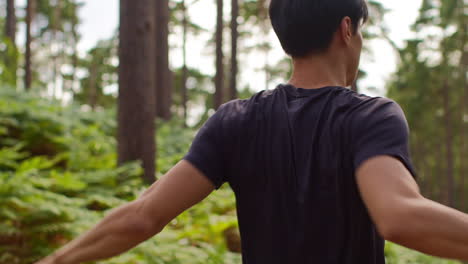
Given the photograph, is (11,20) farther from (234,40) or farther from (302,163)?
(302,163)

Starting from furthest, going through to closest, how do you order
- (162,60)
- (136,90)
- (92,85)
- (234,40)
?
(92,85)
(162,60)
(234,40)
(136,90)

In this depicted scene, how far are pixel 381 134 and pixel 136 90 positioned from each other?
7784 mm

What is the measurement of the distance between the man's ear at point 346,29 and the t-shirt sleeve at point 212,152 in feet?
1.56

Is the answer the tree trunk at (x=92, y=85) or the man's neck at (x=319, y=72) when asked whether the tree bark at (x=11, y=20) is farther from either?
the man's neck at (x=319, y=72)

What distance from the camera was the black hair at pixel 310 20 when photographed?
1.56 metres

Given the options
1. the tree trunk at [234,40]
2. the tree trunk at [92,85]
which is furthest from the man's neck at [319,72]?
the tree trunk at [92,85]

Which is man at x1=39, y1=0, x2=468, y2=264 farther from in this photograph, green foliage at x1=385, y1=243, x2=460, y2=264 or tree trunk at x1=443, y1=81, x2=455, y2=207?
tree trunk at x1=443, y1=81, x2=455, y2=207

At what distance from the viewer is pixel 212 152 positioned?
1610mm

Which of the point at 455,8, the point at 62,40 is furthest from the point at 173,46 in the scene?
the point at 455,8

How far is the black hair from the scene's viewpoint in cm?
156

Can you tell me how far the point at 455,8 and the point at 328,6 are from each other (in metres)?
30.9

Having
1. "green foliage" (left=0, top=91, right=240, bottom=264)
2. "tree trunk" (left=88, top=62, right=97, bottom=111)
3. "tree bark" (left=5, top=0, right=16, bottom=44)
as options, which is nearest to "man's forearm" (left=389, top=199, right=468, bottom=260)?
"green foliage" (left=0, top=91, right=240, bottom=264)

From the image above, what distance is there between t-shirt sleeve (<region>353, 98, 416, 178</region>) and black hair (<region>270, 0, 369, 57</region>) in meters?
0.32

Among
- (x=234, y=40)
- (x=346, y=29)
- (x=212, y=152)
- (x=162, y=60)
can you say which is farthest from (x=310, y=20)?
(x=162, y=60)
